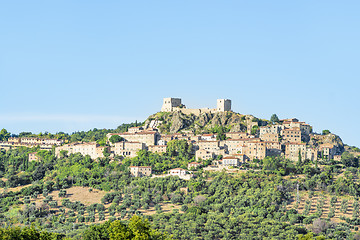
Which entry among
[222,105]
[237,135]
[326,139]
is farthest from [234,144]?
[222,105]

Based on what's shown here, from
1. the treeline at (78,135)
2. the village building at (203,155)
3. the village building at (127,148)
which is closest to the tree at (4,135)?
the treeline at (78,135)

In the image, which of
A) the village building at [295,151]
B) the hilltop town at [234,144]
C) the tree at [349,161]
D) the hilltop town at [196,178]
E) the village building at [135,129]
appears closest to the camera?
the hilltop town at [196,178]

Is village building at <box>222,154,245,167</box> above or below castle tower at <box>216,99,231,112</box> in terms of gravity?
below

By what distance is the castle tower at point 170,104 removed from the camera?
133375 millimetres

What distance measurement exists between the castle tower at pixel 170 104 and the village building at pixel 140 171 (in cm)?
3581

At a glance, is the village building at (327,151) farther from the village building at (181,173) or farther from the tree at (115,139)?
the tree at (115,139)

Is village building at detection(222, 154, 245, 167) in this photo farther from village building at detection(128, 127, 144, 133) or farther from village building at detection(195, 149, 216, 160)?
village building at detection(128, 127, 144, 133)

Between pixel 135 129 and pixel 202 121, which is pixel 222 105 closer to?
pixel 202 121

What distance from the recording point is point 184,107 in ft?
439

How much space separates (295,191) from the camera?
9012cm

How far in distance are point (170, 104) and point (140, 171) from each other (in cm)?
3731

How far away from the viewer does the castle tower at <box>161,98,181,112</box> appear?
438ft

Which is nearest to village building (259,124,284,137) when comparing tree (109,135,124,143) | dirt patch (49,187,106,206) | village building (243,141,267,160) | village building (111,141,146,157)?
village building (243,141,267,160)

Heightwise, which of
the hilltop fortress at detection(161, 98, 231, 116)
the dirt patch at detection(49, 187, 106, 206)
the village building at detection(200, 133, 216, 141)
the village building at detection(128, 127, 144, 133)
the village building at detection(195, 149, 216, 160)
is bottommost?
the dirt patch at detection(49, 187, 106, 206)
